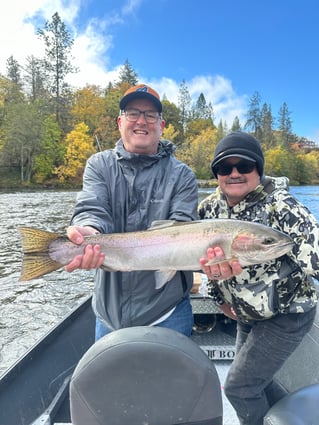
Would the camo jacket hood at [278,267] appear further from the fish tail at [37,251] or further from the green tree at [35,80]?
the green tree at [35,80]

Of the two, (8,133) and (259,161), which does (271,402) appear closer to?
(259,161)

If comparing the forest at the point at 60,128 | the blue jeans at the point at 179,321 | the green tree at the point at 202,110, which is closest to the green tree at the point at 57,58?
the forest at the point at 60,128

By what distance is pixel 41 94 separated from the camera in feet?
187

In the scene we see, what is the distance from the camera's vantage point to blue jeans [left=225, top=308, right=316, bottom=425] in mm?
2303

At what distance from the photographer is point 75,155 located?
158 feet

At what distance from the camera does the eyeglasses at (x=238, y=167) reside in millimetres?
2406

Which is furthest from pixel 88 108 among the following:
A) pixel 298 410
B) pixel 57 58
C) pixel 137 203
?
pixel 298 410

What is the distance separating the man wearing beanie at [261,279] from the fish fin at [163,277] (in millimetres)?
221

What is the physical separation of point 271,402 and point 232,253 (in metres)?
1.24

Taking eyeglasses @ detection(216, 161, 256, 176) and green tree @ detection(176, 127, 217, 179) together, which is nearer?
eyeglasses @ detection(216, 161, 256, 176)

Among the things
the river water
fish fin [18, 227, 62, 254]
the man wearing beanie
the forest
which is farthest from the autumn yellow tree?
the man wearing beanie

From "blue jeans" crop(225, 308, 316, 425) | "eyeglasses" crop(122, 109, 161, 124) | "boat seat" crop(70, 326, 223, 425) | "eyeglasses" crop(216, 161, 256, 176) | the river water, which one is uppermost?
"eyeglasses" crop(122, 109, 161, 124)

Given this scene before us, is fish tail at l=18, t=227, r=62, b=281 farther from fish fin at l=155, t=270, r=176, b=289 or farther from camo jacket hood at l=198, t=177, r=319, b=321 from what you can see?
camo jacket hood at l=198, t=177, r=319, b=321

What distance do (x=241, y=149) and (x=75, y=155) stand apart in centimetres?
4774
